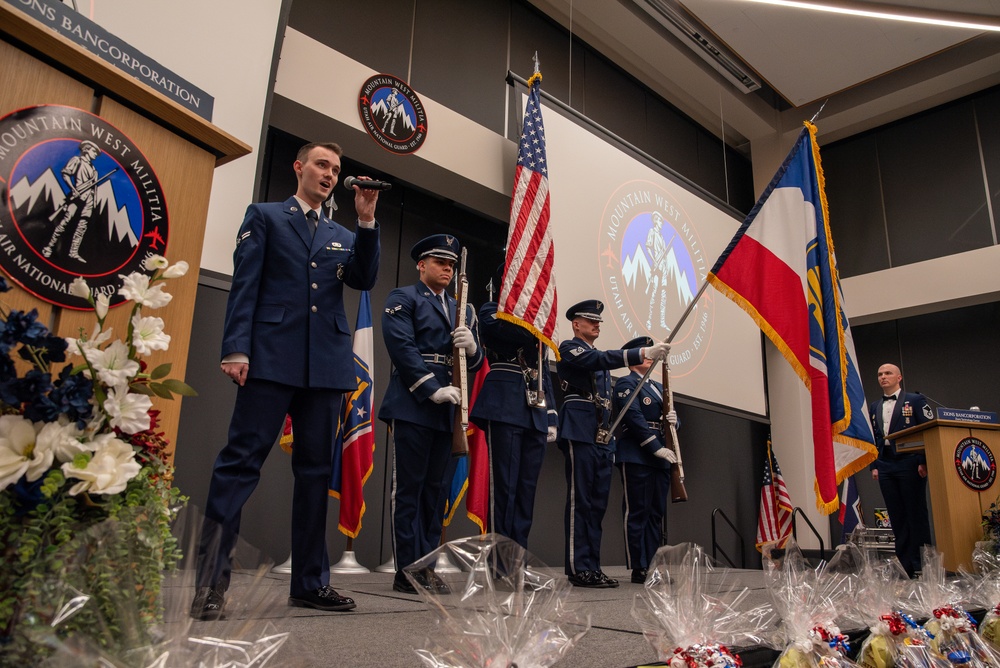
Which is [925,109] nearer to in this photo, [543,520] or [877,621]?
[543,520]

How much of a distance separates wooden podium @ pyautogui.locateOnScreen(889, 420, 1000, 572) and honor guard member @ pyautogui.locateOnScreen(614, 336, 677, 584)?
1445mm

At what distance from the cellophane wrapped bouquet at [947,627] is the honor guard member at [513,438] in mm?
1376

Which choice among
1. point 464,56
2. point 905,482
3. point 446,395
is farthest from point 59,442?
point 905,482

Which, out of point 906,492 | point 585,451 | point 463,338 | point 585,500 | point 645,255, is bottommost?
point 585,500

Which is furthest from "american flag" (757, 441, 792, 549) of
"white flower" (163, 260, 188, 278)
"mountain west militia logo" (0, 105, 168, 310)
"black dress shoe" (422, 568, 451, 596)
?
"white flower" (163, 260, 188, 278)

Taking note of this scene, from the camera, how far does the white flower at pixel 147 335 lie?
767 millimetres

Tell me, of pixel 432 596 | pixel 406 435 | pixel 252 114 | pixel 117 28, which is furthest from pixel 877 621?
pixel 117 28

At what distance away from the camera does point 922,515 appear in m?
4.53

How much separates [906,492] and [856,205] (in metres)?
3.99

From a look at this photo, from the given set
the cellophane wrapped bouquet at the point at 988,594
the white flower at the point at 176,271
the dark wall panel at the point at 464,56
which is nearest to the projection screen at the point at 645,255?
the dark wall panel at the point at 464,56

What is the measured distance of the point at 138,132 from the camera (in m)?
1.17

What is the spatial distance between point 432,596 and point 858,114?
7.80m

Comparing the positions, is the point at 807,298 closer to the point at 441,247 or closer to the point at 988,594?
the point at 988,594

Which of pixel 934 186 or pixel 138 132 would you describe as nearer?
pixel 138 132
